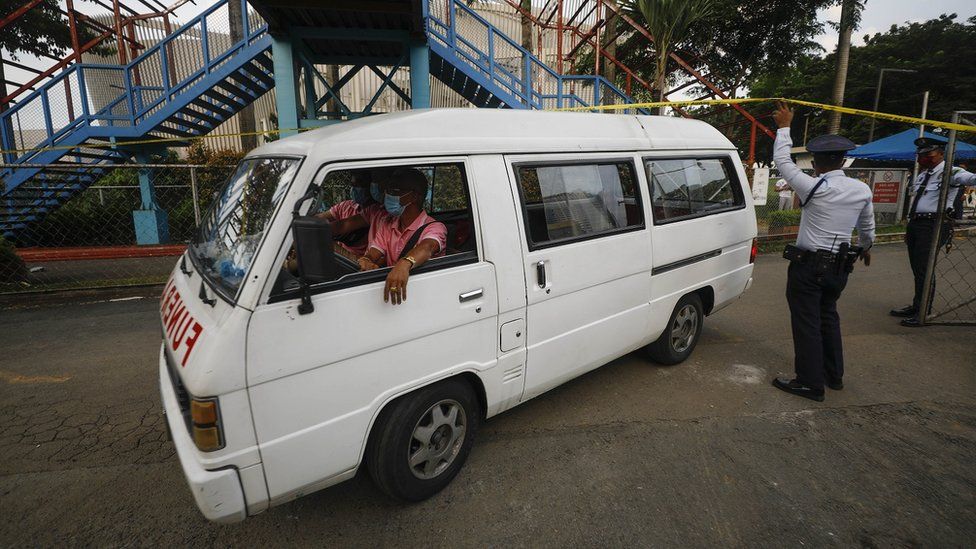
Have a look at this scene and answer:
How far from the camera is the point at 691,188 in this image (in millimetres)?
3996

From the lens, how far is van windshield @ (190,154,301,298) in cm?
213

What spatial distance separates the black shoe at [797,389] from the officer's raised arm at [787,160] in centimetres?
149

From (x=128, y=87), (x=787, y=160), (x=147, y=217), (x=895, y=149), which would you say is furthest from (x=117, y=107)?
(x=895, y=149)

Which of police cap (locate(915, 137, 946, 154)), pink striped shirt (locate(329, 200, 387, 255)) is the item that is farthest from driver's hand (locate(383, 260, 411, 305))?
police cap (locate(915, 137, 946, 154))

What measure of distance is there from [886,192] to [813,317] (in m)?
12.8

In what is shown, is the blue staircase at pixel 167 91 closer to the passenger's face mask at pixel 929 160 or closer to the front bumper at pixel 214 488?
the passenger's face mask at pixel 929 160

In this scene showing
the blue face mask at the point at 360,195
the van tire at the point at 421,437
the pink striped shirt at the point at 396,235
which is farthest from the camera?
the blue face mask at the point at 360,195

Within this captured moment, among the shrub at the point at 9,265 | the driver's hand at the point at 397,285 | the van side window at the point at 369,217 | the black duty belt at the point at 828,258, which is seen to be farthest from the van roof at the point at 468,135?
the shrub at the point at 9,265

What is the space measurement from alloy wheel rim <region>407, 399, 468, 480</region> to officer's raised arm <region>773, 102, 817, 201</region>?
2955 millimetres

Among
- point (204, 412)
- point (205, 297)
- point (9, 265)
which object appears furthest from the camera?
point (9, 265)

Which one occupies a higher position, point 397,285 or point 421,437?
point 397,285

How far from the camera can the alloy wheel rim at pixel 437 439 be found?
100.0 inches

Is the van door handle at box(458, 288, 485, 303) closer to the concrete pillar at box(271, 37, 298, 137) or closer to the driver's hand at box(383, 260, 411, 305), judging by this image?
the driver's hand at box(383, 260, 411, 305)

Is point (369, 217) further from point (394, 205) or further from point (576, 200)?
point (576, 200)
